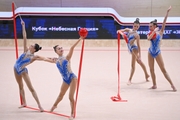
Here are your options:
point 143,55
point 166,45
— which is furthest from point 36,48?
point 166,45

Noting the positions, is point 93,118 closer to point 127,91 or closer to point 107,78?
point 127,91

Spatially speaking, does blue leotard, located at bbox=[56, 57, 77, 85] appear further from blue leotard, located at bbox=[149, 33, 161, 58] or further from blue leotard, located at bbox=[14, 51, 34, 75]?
blue leotard, located at bbox=[149, 33, 161, 58]

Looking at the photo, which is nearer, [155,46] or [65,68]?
[65,68]

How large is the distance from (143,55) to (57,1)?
6414 millimetres

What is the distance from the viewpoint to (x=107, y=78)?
32.9ft

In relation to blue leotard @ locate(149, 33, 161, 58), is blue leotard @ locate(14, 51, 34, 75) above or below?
below

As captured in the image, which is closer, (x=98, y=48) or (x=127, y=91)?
(x=127, y=91)

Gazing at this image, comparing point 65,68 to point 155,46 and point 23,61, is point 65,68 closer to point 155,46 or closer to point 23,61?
point 23,61

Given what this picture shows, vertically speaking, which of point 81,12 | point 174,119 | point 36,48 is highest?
point 81,12

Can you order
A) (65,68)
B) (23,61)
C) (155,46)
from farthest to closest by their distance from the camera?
1. (155,46)
2. (23,61)
3. (65,68)

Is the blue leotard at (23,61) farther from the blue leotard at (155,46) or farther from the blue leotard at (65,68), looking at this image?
the blue leotard at (155,46)

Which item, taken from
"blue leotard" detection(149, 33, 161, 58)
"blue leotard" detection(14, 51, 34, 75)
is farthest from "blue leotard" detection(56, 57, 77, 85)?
"blue leotard" detection(149, 33, 161, 58)

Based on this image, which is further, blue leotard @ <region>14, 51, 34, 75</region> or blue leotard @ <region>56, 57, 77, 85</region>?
blue leotard @ <region>14, 51, 34, 75</region>

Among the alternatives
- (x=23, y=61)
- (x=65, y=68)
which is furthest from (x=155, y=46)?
(x=23, y=61)
